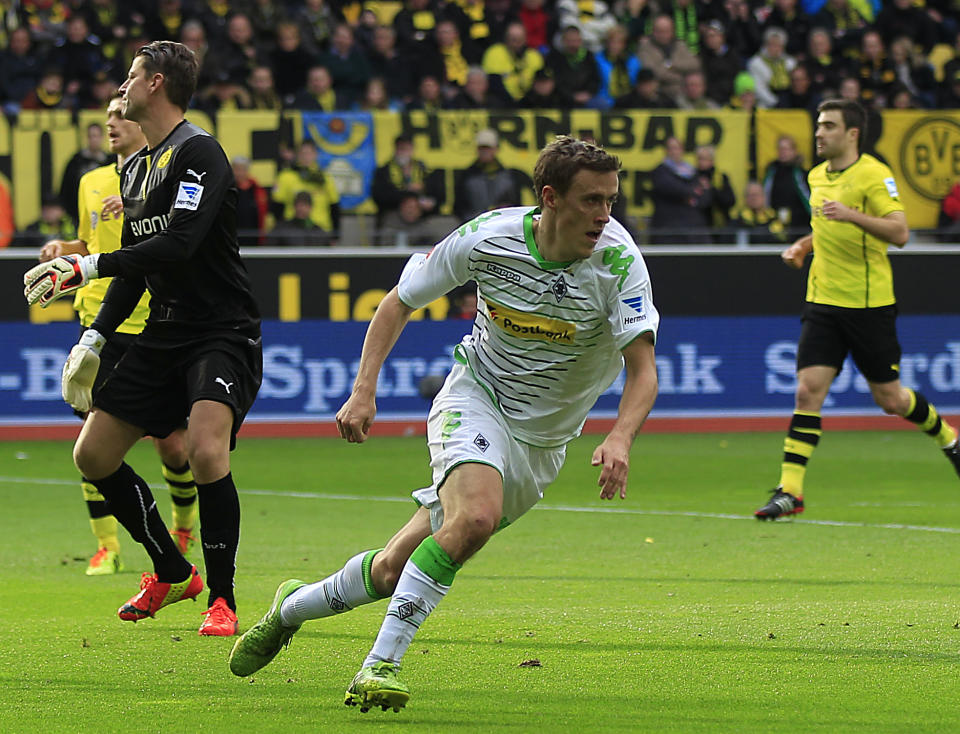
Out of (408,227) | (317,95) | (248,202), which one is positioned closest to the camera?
(248,202)

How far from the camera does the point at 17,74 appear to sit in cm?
1780

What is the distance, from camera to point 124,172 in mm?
6715

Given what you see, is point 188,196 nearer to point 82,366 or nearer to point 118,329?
point 82,366

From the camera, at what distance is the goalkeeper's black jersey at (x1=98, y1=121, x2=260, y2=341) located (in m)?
6.29

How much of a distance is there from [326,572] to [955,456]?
5337mm

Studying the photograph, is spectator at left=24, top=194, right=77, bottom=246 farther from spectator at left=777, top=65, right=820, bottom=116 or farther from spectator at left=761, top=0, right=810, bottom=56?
spectator at left=761, top=0, right=810, bottom=56

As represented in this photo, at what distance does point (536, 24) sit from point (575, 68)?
1267mm

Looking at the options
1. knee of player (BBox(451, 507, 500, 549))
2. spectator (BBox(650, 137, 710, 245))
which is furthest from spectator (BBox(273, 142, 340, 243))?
knee of player (BBox(451, 507, 500, 549))

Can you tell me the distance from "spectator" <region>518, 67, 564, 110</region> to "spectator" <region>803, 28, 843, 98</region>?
3.40m

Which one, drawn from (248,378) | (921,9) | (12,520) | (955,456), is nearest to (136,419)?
(248,378)

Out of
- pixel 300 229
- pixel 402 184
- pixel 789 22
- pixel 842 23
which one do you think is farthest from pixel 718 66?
pixel 300 229

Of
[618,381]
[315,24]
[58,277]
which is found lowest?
[618,381]

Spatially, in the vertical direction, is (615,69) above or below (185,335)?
above

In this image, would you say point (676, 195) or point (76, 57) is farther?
point (76, 57)
